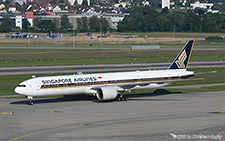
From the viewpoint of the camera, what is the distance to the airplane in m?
53.3

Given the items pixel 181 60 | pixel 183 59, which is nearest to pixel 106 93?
pixel 181 60

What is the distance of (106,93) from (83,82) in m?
3.90

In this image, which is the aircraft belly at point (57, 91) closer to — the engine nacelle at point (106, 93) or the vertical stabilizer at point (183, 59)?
the engine nacelle at point (106, 93)

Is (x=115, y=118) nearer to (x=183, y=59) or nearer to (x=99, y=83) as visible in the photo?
(x=99, y=83)

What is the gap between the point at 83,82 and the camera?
183ft

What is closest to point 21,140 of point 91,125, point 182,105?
point 91,125

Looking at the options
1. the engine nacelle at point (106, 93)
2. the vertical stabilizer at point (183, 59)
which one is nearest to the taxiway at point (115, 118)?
the engine nacelle at point (106, 93)

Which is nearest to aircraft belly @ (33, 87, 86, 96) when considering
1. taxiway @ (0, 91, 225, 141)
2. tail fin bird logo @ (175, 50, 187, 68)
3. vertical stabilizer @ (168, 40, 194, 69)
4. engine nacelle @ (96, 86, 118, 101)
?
taxiway @ (0, 91, 225, 141)

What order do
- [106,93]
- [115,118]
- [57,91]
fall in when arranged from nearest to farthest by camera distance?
1. [115,118]
2. [57,91]
3. [106,93]

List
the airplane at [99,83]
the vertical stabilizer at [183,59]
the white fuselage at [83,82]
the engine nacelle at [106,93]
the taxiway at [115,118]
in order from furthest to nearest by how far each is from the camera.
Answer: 1. the vertical stabilizer at [183,59]
2. the engine nacelle at [106,93]
3. the airplane at [99,83]
4. the white fuselage at [83,82]
5. the taxiway at [115,118]

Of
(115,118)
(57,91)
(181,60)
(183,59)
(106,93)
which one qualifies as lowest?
(115,118)

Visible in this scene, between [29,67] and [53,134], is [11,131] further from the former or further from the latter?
[29,67]

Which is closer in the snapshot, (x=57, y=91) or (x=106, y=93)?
(x=57, y=91)

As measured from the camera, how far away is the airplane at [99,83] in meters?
53.3
